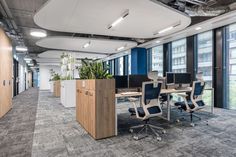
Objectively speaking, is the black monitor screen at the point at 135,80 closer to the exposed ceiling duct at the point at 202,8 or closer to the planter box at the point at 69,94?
the exposed ceiling duct at the point at 202,8

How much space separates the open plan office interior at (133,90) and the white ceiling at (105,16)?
24 mm

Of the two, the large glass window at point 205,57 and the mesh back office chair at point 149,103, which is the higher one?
the large glass window at point 205,57

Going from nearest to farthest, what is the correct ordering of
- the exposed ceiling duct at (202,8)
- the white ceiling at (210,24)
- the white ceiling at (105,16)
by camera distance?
the white ceiling at (105,16), the exposed ceiling duct at (202,8), the white ceiling at (210,24)

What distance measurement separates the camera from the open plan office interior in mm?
2656

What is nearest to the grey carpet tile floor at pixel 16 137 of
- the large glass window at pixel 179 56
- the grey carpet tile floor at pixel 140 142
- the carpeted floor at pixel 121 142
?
the carpeted floor at pixel 121 142

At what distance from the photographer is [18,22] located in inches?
229

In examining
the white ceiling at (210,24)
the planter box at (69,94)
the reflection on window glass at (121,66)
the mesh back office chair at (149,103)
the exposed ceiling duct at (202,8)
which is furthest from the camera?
the reflection on window glass at (121,66)

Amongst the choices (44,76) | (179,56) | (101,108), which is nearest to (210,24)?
(179,56)

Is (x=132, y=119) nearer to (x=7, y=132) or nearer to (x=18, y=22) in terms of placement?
(x=7, y=132)

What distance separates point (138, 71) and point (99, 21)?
4952 mm

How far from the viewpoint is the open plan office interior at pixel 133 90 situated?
2656 millimetres

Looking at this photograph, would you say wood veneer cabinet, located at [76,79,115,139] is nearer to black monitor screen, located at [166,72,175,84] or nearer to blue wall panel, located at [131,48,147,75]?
black monitor screen, located at [166,72,175,84]

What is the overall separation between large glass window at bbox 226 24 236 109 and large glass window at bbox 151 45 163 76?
3306 mm

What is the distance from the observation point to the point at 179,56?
24.0ft
